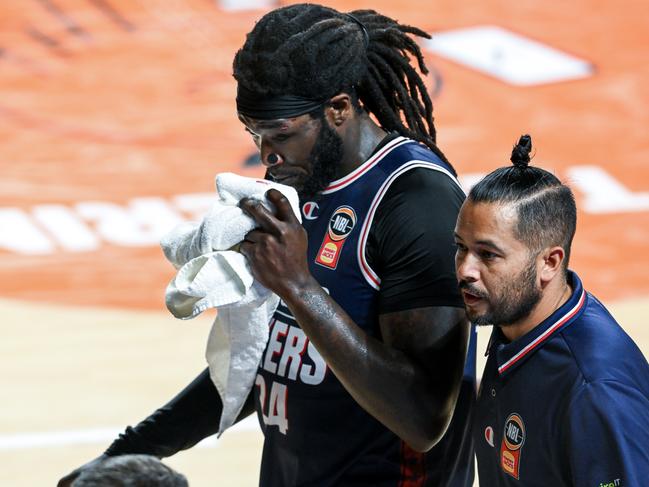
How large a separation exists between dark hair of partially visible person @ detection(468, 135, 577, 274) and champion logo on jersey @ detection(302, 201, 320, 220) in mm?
510

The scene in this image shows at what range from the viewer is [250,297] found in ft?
9.21

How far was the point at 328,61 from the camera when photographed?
3.03m

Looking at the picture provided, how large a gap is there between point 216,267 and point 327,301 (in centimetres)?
25

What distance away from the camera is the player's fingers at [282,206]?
277 centimetres

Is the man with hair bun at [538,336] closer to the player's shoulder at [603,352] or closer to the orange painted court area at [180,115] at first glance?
the player's shoulder at [603,352]

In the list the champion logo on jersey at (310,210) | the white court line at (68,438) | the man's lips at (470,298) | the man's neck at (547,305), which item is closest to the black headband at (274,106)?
the champion logo on jersey at (310,210)

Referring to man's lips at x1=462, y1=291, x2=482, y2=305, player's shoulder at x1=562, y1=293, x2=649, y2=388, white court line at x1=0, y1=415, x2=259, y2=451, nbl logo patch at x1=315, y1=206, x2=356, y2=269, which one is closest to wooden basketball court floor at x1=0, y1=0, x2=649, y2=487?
white court line at x1=0, y1=415, x2=259, y2=451

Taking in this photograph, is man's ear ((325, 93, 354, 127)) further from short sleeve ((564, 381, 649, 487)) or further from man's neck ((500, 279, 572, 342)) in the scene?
short sleeve ((564, 381, 649, 487))

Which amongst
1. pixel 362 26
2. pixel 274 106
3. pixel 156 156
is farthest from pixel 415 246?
pixel 156 156

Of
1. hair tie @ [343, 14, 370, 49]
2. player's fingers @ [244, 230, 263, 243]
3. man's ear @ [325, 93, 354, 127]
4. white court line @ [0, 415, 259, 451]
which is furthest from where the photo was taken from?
white court line @ [0, 415, 259, 451]

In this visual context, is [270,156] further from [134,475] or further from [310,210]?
[134,475]

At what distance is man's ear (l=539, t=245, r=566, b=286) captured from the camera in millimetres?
2668

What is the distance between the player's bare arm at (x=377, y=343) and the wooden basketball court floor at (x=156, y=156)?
2537 millimetres

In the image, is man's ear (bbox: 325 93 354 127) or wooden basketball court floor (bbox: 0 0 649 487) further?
wooden basketball court floor (bbox: 0 0 649 487)
